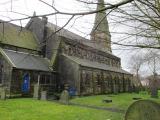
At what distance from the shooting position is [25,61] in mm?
30734

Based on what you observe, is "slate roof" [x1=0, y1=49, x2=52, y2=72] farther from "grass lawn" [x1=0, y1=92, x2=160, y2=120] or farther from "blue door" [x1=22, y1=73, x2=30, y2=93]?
"grass lawn" [x1=0, y1=92, x2=160, y2=120]

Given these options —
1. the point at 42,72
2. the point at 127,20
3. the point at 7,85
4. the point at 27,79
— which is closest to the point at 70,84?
the point at 42,72

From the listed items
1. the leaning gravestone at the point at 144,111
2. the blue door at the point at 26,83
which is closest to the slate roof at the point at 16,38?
the blue door at the point at 26,83

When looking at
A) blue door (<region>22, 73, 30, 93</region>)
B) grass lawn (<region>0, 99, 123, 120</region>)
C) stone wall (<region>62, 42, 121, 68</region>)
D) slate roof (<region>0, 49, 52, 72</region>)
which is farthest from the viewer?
stone wall (<region>62, 42, 121, 68</region>)

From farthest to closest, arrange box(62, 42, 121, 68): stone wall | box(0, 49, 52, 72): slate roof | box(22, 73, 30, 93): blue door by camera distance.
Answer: box(62, 42, 121, 68): stone wall → box(22, 73, 30, 93): blue door → box(0, 49, 52, 72): slate roof

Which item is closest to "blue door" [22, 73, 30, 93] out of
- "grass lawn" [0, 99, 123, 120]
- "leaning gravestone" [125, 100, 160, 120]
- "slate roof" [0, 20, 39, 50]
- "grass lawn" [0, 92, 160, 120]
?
"slate roof" [0, 20, 39, 50]

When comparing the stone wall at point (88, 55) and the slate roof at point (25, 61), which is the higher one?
the stone wall at point (88, 55)

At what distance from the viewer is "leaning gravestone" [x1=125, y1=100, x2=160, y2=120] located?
8.58 m

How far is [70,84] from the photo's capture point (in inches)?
1341

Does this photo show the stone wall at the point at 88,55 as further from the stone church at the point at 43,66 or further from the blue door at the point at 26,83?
the blue door at the point at 26,83

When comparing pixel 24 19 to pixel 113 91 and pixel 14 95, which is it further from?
pixel 113 91

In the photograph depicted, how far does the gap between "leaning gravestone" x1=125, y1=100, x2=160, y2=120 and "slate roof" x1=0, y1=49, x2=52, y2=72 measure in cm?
1936

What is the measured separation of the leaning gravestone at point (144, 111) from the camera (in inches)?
338

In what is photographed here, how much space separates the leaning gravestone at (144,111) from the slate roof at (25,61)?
19.4m
